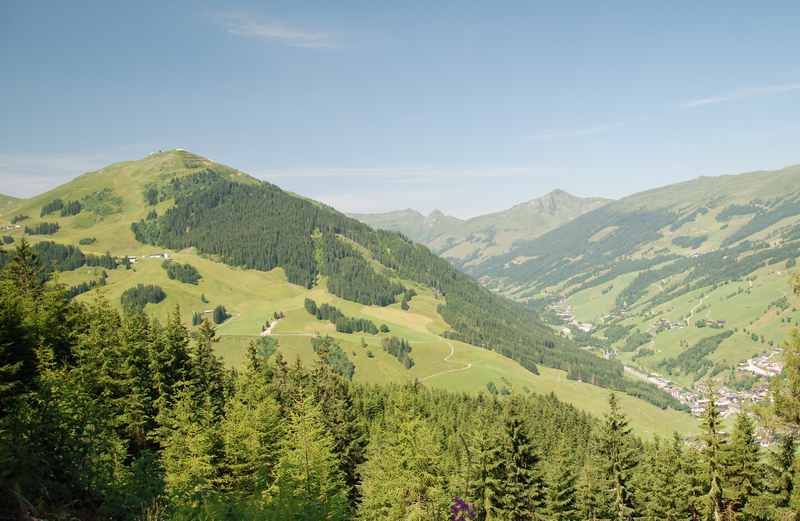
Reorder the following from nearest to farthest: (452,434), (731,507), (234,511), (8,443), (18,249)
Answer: (8,443)
(234,511)
(731,507)
(18,249)
(452,434)

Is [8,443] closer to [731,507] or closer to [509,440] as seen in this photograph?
[509,440]

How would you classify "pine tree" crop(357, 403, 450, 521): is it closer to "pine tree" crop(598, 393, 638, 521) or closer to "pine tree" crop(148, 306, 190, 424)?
"pine tree" crop(598, 393, 638, 521)

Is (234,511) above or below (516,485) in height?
above

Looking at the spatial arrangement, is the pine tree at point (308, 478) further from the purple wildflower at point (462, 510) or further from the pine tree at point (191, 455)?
the purple wildflower at point (462, 510)

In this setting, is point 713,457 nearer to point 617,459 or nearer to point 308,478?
point 617,459

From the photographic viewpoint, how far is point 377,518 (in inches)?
1505

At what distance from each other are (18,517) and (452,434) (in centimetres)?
9066

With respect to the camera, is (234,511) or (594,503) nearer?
(234,511)

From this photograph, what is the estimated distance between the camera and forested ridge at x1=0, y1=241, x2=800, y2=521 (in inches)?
926

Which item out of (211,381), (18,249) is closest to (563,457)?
(211,381)

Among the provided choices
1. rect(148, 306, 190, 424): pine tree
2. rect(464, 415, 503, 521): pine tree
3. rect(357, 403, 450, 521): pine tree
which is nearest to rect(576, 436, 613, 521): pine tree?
rect(464, 415, 503, 521): pine tree

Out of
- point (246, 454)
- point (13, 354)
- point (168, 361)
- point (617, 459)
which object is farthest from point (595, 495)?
point (13, 354)

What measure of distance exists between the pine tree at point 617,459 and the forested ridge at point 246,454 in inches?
6.5

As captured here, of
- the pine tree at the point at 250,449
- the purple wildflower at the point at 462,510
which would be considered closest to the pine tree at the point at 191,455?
the pine tree at the point at 250,449
